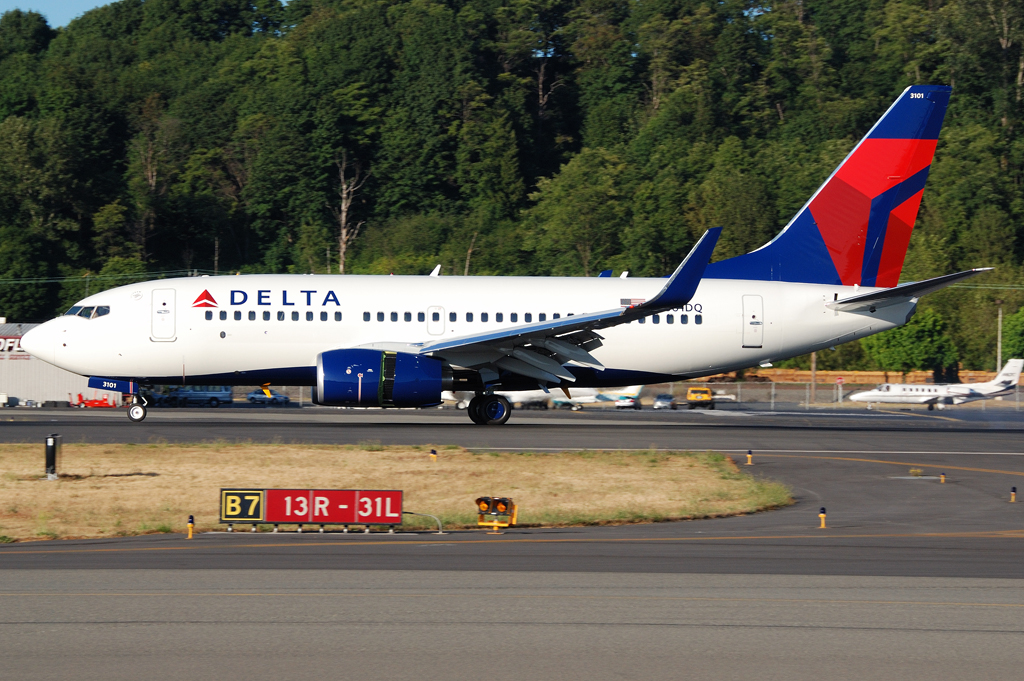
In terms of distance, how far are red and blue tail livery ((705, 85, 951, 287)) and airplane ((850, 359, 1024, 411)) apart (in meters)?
32.6

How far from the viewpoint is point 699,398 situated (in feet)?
207

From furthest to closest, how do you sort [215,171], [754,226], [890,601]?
[215,171]
[754,226]
[890,601]

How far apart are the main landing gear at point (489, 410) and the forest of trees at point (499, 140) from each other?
193 feet

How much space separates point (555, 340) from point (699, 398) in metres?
33.5

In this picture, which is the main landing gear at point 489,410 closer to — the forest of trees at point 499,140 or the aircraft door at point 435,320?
the aircraft door at point 435,320

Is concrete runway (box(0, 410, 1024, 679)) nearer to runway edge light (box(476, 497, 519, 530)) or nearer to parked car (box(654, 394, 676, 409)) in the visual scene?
runway edge light (box(476, 497, 519, 530))

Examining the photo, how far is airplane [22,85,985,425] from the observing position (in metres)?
30.2

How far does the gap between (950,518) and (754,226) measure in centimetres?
9249

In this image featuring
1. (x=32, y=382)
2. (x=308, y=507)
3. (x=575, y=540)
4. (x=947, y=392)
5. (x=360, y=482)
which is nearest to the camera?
(x=575, y=540)

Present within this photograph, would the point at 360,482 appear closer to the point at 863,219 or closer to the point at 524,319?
the point at 524,319

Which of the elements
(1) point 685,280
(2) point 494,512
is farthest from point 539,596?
(1) point 685,280

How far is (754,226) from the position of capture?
10881cm

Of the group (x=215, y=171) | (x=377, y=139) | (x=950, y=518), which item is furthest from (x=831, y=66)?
(x=950, y=518)

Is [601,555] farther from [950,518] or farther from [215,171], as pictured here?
[215,171]
